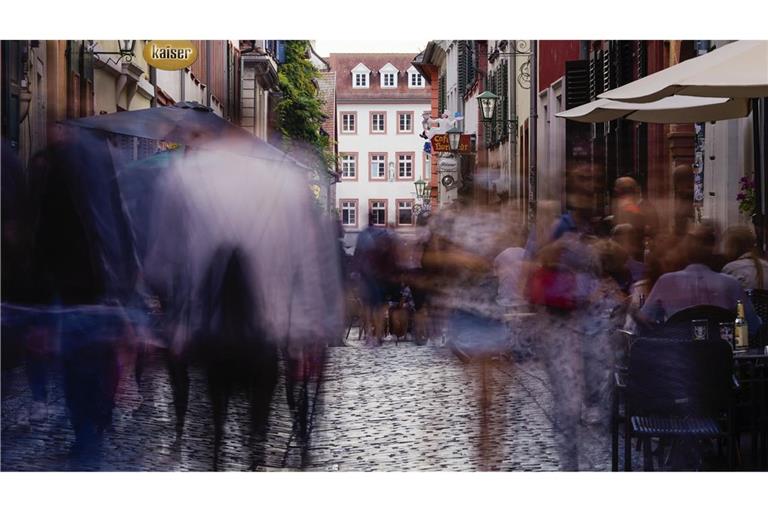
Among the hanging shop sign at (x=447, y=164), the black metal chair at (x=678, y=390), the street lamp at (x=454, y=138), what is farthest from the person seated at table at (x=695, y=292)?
the street lamp at (x=454, y=138)

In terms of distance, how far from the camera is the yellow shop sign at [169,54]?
8.09 meters

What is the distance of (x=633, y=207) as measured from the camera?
32.4 ft

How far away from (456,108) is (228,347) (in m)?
6.86

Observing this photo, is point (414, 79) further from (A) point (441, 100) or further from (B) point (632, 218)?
(A) point (441, 100)

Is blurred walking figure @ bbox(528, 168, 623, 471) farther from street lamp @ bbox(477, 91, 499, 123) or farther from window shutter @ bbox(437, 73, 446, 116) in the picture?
street lamp @ bbox(477, 91, 499, 123)

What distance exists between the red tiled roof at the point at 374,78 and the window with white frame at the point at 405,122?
0.12 metres

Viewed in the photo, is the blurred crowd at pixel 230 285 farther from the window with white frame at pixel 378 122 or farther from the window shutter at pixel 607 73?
the window shutter at pixel 607 73

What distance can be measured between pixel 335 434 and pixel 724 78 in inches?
135

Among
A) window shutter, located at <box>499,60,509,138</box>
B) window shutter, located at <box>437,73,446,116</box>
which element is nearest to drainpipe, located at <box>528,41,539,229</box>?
window shutter, located at <box>499,60,509,138</box>

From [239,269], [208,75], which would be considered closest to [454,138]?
[208,75]
